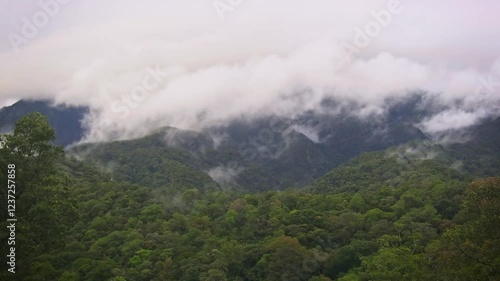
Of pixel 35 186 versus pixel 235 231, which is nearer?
pixel 35 186

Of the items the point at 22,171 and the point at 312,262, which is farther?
the point at 312,262

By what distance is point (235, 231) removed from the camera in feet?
201

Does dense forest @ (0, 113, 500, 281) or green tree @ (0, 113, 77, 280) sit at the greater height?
green tree @ (0, 113, 77, 280)

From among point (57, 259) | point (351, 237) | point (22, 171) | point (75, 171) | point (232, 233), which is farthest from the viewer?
point (75, 171)

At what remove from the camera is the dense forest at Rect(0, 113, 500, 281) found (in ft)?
91.7

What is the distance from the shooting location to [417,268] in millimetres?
32156

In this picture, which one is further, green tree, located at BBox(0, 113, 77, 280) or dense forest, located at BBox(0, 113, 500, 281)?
green tree, located at BBox(0, 113, 77, 280)

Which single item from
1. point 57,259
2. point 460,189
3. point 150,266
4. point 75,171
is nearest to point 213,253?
point 150,266

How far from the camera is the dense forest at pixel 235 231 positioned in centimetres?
2795

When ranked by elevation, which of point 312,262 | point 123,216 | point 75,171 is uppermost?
point 75,171

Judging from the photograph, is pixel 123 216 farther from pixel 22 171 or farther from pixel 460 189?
pixel 460 189

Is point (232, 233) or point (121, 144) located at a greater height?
point (121, 144)

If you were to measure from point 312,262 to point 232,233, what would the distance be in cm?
1511

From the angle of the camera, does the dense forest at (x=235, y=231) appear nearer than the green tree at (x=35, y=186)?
Yes
